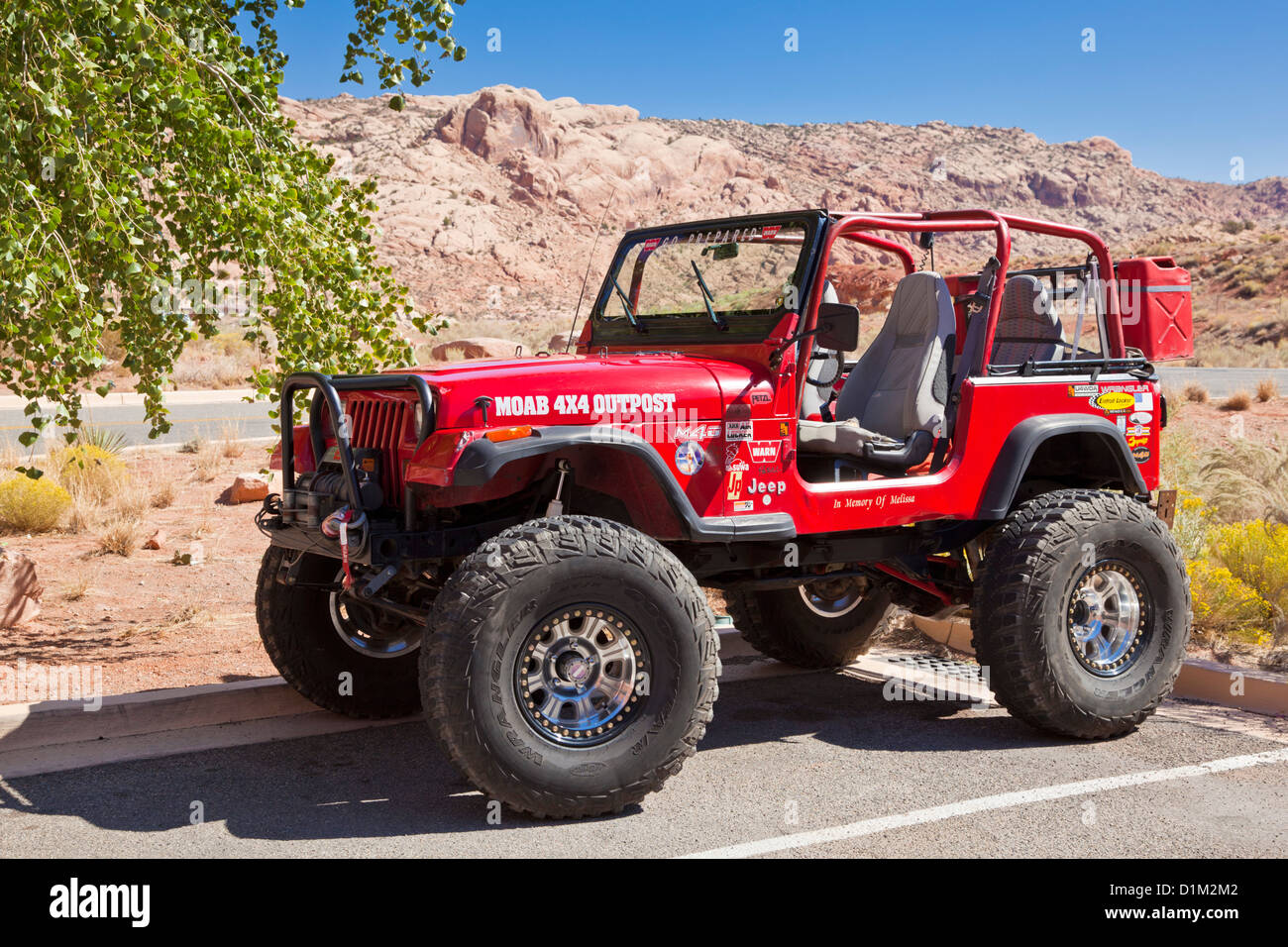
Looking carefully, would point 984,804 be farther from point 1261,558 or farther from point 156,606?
point 156,606

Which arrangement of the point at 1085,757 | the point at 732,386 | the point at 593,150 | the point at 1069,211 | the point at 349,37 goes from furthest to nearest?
the point at 1069,211
the point at 593,150
the point at 349,37
the point at 1085,757
the point at 732,386

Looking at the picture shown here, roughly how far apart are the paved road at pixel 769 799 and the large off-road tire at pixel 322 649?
172mm

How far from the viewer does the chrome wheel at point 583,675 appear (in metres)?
4.44

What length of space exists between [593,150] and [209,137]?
7581 centimetres

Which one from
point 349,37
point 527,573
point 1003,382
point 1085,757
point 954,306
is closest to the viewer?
point 527,573

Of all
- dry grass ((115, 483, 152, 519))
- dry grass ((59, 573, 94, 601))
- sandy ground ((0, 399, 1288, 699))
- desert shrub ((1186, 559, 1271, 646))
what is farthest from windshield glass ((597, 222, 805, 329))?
dry grass ((115, 483, 152, 519))

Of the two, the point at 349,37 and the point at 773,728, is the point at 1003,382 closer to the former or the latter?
the point at 773,728

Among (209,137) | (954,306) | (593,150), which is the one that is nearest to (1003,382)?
(954,306)

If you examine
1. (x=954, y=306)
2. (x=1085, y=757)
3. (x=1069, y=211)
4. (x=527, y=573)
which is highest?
(x=1069, y=211)

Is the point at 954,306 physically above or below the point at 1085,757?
above

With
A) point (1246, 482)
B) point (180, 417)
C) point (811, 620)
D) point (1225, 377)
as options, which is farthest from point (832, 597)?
point (1225, 377)

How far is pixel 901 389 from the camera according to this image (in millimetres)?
5809

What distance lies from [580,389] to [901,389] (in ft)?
6.23

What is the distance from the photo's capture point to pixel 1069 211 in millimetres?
99562
